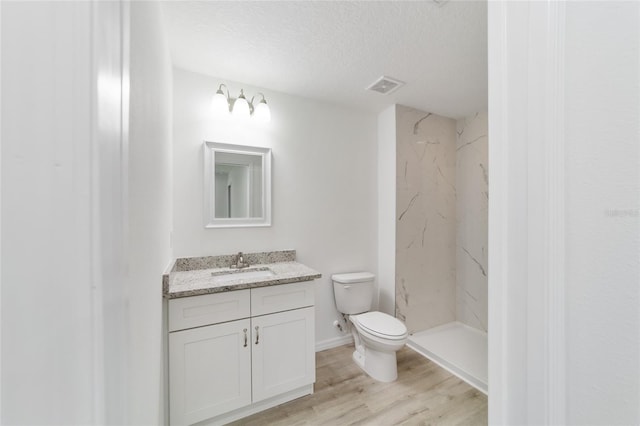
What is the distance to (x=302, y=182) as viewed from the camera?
2.25m

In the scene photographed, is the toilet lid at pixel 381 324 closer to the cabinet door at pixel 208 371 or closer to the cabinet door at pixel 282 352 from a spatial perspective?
the cabinet door at pixel 282 352

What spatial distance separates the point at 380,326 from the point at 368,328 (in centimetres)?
10

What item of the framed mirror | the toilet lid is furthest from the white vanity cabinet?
the framed mirror

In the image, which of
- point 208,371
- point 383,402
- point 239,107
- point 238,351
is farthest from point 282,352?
point 239,107

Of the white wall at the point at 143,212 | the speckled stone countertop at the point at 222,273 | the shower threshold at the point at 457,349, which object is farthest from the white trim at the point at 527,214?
the shower threshold at the point at 457,349

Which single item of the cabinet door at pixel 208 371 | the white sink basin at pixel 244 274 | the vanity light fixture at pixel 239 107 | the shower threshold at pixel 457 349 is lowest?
the shower threshold at pixel 457 349

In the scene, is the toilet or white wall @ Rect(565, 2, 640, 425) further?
the toilet

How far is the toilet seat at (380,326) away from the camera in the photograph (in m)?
1.82

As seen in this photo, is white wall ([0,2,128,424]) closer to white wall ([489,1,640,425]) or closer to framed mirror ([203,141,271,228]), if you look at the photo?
white wall ([489,1,640,425])

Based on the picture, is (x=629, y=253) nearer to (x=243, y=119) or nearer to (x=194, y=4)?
(x=194, y=4)

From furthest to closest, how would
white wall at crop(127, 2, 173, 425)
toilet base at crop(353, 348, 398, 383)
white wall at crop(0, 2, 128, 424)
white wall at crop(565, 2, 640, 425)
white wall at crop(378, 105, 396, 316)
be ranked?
white wall at crop(378, 105, 396, 316) → toilet base at crop(353, 348, 398, 383) → white wall at crop(127, 2, 173, 425) → white wall at crop(565, 2, 640, 425) → white wall at crop(0, 2, 128, 424)

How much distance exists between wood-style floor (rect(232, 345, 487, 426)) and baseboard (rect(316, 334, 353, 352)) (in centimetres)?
23

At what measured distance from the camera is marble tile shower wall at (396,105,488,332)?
2457 millimetres

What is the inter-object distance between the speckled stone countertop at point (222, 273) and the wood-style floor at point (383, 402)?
85 centimetres
